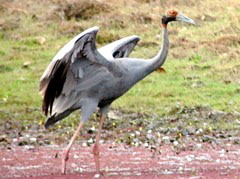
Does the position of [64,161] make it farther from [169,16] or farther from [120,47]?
[169,16]

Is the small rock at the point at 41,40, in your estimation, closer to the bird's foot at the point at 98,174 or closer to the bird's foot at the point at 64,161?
the bird's foot at the point at 64,161

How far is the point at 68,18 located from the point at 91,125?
24.4 ft

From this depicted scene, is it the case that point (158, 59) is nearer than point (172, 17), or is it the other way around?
point (158, 59)

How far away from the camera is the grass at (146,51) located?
577 inches

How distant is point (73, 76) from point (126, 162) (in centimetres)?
117

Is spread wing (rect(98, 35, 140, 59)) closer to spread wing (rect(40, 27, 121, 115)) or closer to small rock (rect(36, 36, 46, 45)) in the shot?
spread wing (rect(40, 27, 121, 115))

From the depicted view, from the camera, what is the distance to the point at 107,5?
2056 cm

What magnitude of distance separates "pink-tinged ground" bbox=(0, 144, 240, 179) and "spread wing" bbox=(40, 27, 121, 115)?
28.0 inches

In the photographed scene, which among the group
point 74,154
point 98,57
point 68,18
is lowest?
point 68,18

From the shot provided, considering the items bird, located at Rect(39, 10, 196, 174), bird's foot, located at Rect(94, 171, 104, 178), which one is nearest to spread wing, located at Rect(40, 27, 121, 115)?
bird, located at Rect(39, 10, 196, 174)

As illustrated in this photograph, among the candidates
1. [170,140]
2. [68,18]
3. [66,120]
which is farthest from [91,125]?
[68,18]

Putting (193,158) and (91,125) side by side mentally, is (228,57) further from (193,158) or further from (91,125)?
(193,158)

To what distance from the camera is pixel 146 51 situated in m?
17.8

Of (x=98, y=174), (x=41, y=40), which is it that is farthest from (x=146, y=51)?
(x=98, y=174)
